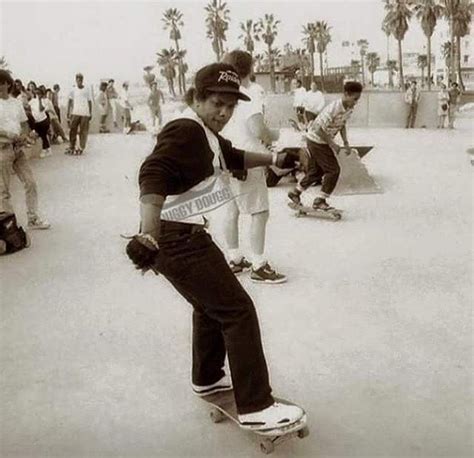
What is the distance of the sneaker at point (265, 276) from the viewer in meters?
5.22

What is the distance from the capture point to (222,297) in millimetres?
2811

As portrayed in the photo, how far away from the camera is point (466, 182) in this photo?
9.67 meters

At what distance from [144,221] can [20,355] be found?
187 centimetres

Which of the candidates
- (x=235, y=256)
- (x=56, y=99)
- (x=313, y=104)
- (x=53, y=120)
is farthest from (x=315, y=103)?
(x=235, y=256)

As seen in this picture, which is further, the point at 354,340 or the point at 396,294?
the point at 396,294

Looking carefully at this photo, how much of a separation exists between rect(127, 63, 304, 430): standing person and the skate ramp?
246 inches

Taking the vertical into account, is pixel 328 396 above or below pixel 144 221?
below

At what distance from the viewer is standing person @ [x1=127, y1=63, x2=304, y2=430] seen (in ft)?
8.83

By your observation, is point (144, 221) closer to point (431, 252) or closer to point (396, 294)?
point (396, 294)

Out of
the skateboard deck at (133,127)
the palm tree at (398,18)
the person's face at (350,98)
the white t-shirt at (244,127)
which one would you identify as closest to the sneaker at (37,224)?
the white t-shirt at (244,127)

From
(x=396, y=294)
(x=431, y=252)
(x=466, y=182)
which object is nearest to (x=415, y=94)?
(x=466, y=182)

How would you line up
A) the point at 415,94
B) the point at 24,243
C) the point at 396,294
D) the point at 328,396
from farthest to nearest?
the point at 415,94 < the point at 24,243 < the point at 396,294 < the point at 328,396

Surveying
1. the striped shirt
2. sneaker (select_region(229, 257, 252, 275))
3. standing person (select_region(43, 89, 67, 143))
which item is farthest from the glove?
standing person (select_region(43, 89, 67, 143))

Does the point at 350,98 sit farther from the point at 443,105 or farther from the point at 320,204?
the point at 443,105
